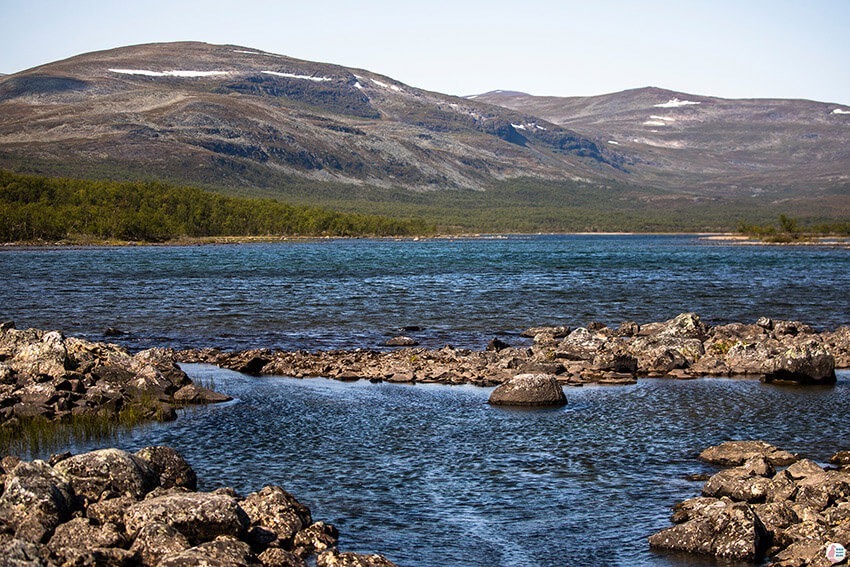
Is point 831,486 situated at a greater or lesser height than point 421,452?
greater

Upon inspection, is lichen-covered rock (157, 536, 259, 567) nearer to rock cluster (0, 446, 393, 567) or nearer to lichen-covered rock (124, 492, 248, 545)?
A: rock cluster (0, 446, 393, 567)

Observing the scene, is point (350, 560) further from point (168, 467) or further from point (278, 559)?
point (168, 467)

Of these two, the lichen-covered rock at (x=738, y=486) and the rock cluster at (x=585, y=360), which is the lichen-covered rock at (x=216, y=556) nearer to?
the lichen-covered rock at (x=738, y=486)

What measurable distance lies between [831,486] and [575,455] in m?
6.08

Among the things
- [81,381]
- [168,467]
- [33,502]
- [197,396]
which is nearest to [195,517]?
[33,502]

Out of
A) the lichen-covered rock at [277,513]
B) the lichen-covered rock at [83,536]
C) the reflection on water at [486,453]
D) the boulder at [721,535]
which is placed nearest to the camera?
the lichen-covered rock at [83,536]

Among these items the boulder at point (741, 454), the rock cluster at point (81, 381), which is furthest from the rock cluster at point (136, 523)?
the boulder at point (741, 454)

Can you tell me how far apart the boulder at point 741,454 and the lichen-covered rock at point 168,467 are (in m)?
11.6

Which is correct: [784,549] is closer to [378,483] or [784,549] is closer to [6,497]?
[378,483]

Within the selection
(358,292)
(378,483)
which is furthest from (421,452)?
(358,292)

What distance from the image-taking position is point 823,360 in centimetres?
2775

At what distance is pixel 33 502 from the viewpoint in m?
12.4

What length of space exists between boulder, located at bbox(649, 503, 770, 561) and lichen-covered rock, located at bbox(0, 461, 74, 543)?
1013 cm

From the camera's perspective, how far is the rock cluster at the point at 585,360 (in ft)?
92.9
